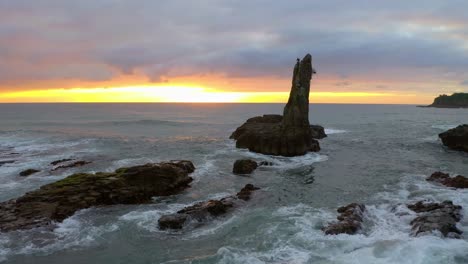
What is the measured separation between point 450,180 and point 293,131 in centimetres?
1997

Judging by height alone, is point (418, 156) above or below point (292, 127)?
below

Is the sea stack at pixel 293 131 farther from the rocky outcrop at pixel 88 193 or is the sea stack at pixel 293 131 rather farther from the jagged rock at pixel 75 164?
the jagged rock at pixel 75 164

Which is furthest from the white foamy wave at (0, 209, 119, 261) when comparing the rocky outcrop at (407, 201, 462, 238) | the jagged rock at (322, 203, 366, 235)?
the rocky outcrop at (407, 201, 462, 238)

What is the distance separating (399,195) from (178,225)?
1663 centimetres

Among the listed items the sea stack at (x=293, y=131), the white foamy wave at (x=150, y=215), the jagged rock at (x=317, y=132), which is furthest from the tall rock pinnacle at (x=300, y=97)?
the white foamy wave at (x=150, y=215)

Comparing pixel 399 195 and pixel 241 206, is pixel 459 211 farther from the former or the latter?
pixel 241 206

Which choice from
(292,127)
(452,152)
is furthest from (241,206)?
(452,152)

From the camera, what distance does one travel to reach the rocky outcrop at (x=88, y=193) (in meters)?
23.0

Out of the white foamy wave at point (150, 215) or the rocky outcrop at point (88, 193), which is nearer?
the white foamy wave at point (150, 215)

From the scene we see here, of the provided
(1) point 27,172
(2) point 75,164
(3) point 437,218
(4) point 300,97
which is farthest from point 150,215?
(4) point 300,97

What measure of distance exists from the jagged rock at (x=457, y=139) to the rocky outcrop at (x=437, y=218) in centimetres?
3093

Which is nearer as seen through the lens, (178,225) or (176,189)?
(178,225)

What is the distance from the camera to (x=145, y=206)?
2655 cm

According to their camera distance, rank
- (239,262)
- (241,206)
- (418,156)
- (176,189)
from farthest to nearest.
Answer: (418,156), (176,189), (241,206), (239,262)
